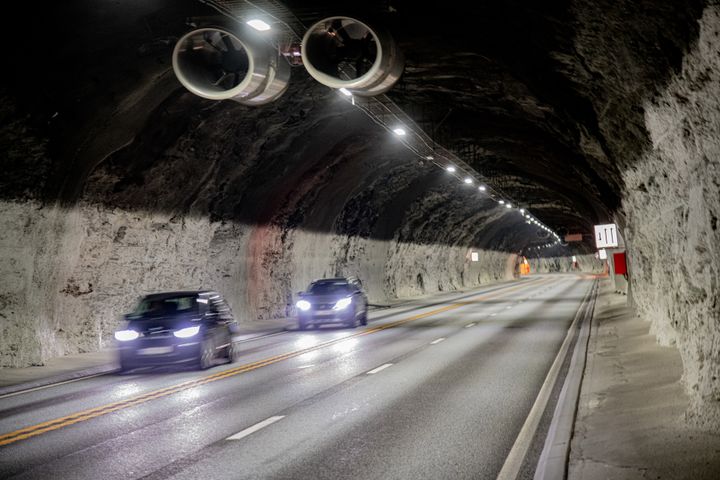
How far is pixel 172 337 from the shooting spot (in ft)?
47.1

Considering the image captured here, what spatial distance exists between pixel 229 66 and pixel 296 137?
11209mm

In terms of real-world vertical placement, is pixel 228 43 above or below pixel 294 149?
below

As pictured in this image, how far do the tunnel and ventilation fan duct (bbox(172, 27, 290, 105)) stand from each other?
0.04m

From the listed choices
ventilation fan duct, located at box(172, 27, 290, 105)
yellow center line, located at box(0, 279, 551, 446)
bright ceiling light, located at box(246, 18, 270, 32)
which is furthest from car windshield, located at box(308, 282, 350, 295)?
bright ceiling light, located at box(246, 18, 270, 32)

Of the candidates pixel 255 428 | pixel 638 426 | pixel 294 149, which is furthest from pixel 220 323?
pixel 638 426

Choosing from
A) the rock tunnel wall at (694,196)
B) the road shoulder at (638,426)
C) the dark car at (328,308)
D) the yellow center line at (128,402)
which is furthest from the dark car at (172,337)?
the rock tunnel wall at (694,196)

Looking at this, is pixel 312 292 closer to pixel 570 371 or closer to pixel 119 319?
pixel 119 319

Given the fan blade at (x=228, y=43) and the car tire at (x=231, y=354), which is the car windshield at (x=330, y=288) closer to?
the car tire at (x=231, y=354)

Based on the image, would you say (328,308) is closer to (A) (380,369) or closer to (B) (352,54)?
(A) (380,369)

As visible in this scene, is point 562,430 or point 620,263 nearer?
point 562,430

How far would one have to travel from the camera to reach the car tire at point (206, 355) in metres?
14.7

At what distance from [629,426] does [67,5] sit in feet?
33.2

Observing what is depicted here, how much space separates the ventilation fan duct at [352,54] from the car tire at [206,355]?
7.15 meters

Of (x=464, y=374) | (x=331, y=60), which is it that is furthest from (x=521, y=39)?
(x=464, y=374)
